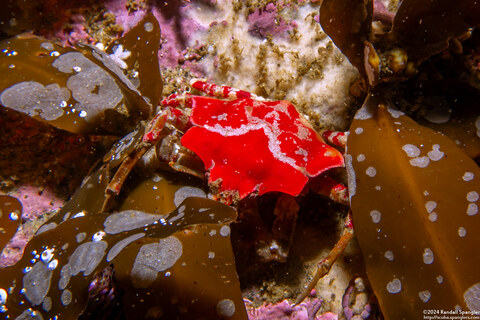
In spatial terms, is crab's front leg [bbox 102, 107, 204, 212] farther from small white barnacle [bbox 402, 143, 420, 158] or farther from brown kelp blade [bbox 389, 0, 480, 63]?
brown kelp blade [bbox 389, 0, 480, 63]

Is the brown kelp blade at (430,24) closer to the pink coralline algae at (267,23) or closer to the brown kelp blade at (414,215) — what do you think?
the brown kelp blade at (414,215)

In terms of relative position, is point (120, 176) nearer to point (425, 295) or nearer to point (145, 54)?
point (145, 54)

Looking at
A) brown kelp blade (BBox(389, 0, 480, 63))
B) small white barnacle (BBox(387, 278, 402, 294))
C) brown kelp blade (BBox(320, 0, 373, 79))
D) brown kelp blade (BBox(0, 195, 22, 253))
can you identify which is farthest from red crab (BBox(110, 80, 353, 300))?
brown kelp blade (BBox(0, 195, 22, 253))

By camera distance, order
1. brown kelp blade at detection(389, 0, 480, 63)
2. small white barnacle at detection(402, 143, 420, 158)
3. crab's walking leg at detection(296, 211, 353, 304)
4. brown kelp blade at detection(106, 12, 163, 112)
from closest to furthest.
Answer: brown kelp blade at detection(389, 0, 480, 63) → small white barnacle at detection(402, 143, 420, 158) → crab's walking leg at detection(296, 211, 353, 304) → brown kelp blade at detection(106, 12, 163, 112)

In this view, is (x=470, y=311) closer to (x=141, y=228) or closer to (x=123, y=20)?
(x=141, y=228)

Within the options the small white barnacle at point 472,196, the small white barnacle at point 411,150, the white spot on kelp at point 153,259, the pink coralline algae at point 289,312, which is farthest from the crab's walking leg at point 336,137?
the white spot on kelp at point 153,259

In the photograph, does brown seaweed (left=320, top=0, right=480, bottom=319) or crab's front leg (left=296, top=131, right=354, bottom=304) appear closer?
brown seaweed (left=320, top=0, right=480, bottom=319)
